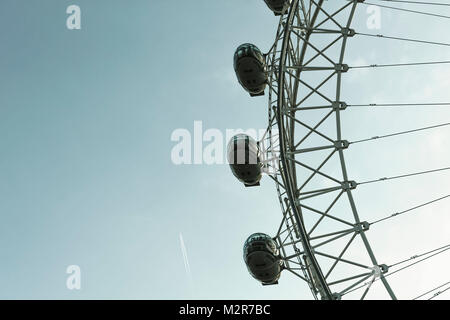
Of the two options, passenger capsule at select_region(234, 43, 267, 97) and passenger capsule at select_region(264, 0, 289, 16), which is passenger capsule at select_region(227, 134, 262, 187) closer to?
passenger capsule at select_region(234, 43, 267, 97)

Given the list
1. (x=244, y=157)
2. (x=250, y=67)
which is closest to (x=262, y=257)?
(x=244, y=157)

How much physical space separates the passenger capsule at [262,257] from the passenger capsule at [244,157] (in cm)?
260

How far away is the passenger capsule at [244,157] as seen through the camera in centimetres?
1773

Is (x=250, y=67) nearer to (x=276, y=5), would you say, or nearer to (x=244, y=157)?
(x=244, y=157)

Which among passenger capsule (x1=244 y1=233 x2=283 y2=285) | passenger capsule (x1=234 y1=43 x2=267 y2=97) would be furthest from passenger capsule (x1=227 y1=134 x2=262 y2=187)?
passenger capsule (x1=244 y1=233 x2=283 y2=285)

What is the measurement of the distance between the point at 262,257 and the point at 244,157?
3697mm

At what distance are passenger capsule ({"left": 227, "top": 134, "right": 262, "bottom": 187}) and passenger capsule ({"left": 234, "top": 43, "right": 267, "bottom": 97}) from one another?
231 centimetres

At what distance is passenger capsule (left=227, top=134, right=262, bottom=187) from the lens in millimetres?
17734

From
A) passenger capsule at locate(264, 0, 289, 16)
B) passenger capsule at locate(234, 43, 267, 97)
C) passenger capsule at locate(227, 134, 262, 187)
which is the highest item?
passenger capsule at locate(264, 0, 289, 16)

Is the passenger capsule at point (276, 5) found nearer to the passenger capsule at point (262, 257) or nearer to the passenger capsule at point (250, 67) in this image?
the passenger capsule at point (250, 67)
